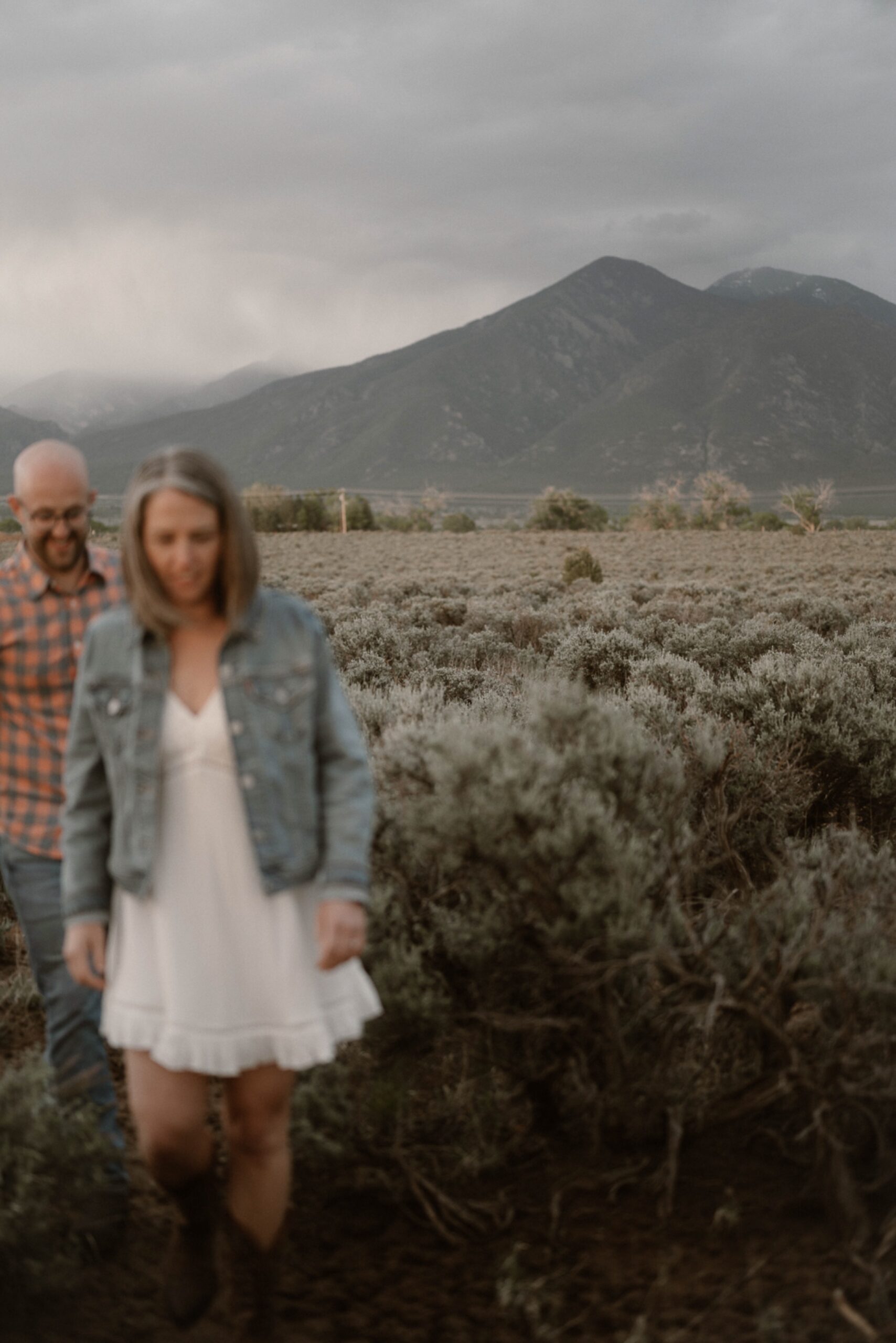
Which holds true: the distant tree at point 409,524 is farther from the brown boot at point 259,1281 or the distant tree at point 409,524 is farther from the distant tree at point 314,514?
the brown boot at point 259,1281

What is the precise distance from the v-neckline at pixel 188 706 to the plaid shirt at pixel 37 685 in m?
0.68

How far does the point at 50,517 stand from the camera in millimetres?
2475

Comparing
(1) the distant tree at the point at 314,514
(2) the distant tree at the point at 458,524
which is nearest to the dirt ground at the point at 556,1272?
(1) the distant tree at the point at 314,514

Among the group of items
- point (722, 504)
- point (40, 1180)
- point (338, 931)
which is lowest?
point (40, 1180)

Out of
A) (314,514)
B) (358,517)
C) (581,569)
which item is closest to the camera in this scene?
(581,569)

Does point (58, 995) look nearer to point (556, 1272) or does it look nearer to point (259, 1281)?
point (259, 1281)

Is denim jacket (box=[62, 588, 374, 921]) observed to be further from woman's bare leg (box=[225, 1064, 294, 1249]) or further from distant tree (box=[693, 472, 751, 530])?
distant tree (box=[693, 472, 751, 530])

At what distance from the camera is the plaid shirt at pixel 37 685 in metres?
2.51

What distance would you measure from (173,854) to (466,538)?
41391mm

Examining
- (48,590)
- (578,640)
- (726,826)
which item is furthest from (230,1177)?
(578,640)

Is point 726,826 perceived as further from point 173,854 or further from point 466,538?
point 466,538

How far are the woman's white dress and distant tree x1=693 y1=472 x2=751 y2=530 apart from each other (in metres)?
59.8

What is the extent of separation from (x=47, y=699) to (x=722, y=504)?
209ft

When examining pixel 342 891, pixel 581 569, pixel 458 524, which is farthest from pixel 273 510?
pixel 342 891
